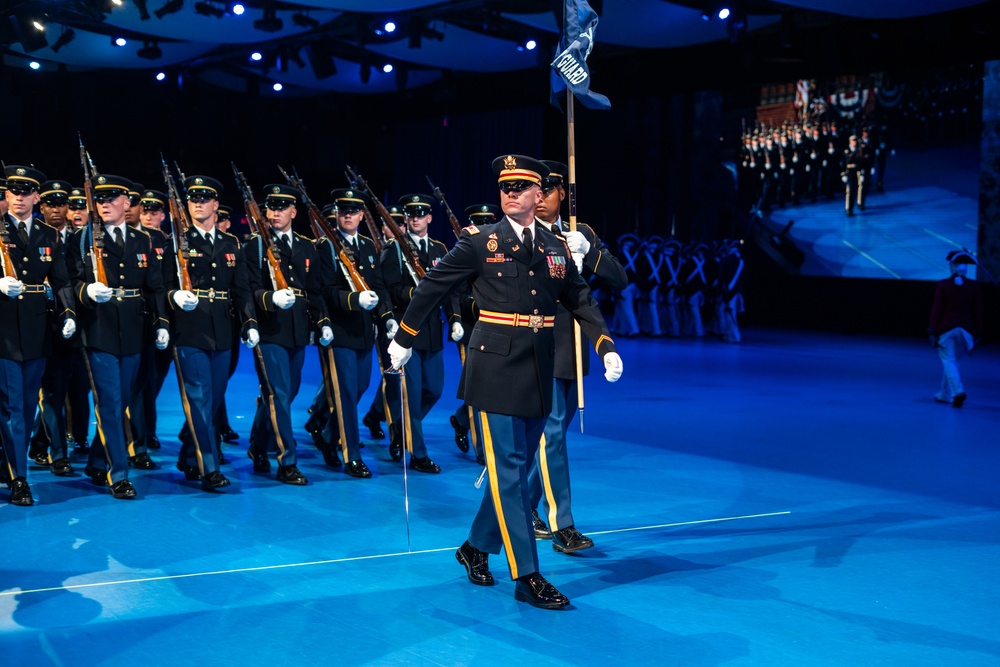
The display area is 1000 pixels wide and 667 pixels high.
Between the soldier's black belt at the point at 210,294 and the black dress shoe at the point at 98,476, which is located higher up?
the soldier's black belt at the point at 210,294

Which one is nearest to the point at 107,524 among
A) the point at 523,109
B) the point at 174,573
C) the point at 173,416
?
the point at 174,573

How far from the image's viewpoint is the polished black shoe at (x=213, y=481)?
20.1 ft

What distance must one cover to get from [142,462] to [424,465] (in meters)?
1.76

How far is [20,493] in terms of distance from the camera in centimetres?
575

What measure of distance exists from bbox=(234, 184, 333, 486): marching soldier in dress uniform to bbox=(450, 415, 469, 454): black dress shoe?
3.92 feet

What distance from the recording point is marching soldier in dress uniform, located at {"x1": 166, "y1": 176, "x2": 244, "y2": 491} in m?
6.12

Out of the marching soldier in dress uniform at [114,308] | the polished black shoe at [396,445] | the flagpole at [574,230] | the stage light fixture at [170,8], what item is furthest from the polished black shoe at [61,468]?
the stage light fixture at [170,8]

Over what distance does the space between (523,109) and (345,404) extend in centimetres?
1583

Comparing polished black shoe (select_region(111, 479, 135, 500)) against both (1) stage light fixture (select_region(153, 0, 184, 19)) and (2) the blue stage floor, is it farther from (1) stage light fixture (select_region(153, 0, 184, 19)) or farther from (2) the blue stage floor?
(1) stage light fixture (select_region(153, 0, 184, 19))

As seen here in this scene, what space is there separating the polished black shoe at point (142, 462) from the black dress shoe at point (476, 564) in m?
3.08

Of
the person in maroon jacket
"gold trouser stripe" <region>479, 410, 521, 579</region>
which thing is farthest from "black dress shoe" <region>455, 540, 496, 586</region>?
the person in maroon jacket

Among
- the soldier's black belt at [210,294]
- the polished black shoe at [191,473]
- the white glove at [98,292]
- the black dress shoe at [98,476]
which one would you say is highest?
the white glove at [98,292]

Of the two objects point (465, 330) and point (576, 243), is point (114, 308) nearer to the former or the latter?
point (465, 330)

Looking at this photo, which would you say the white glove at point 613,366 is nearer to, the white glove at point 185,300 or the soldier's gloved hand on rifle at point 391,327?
the white glove at point 185,300
